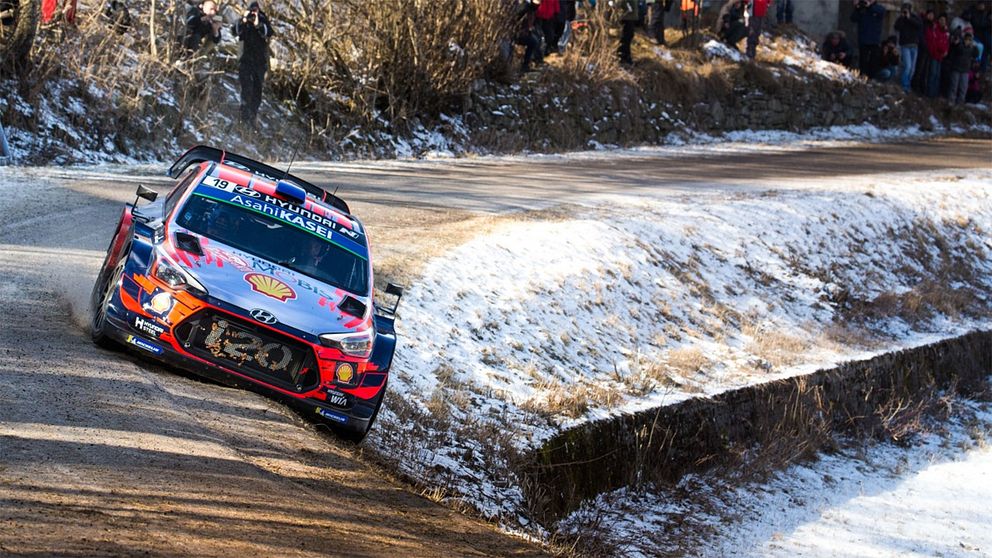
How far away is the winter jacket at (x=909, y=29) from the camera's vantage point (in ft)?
113

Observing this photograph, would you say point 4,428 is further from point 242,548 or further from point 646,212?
Answer: point 646,212

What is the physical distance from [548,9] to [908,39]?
42.7ft

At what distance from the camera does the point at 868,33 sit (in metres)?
35.0

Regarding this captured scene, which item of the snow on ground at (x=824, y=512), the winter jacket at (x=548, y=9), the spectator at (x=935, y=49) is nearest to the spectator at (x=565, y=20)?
the winter jacket at (x=548, y=9)

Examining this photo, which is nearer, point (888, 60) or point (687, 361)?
point (687, 361)

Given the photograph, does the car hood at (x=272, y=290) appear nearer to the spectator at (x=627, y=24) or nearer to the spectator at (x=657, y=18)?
the spectator at (x=627, y=24)

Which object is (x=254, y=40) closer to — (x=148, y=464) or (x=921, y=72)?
(x=148, y=464)

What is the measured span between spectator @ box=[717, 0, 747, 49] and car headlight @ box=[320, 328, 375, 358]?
26.0 m

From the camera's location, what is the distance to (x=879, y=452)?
603 inches

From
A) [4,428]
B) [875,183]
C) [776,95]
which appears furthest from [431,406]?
[776,95]

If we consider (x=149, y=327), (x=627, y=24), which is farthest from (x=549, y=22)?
(x=149, y=327)

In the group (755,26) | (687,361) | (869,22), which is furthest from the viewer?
(869,22)

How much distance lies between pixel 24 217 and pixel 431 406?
5650 millimetres

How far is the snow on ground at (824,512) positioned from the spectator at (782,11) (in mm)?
23851
